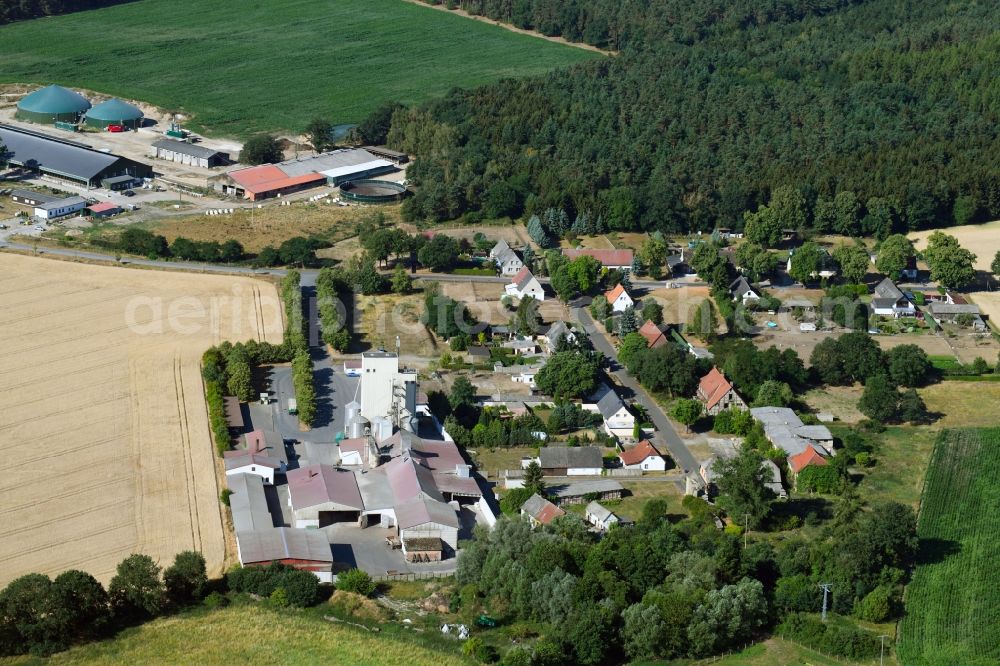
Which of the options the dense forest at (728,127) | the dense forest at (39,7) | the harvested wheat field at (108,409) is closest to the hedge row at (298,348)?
the harvested wheat field at (108,409)

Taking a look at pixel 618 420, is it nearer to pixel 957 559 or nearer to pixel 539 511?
pixel 539 511

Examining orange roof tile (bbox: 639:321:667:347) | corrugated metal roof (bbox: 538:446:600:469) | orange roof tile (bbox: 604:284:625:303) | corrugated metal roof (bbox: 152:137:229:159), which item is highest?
corrugated metal roof (bbox: 152:137:229:159)

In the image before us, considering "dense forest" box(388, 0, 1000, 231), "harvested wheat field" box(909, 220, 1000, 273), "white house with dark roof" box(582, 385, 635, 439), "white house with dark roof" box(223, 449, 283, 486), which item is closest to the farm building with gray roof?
"dense forest" box(388, 0, 1000, 231)

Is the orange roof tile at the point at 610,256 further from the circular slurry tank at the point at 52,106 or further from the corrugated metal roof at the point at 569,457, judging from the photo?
the circular slurry tank at the point at 52,106

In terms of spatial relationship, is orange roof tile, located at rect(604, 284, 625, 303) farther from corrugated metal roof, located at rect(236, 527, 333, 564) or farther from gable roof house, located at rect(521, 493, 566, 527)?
corrugated metal roof, located at rect(236, 527, 333, 564)

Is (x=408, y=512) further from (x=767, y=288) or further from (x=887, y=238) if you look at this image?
(x=887, y=238)

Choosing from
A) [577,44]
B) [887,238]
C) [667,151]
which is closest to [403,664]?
[887,238]
